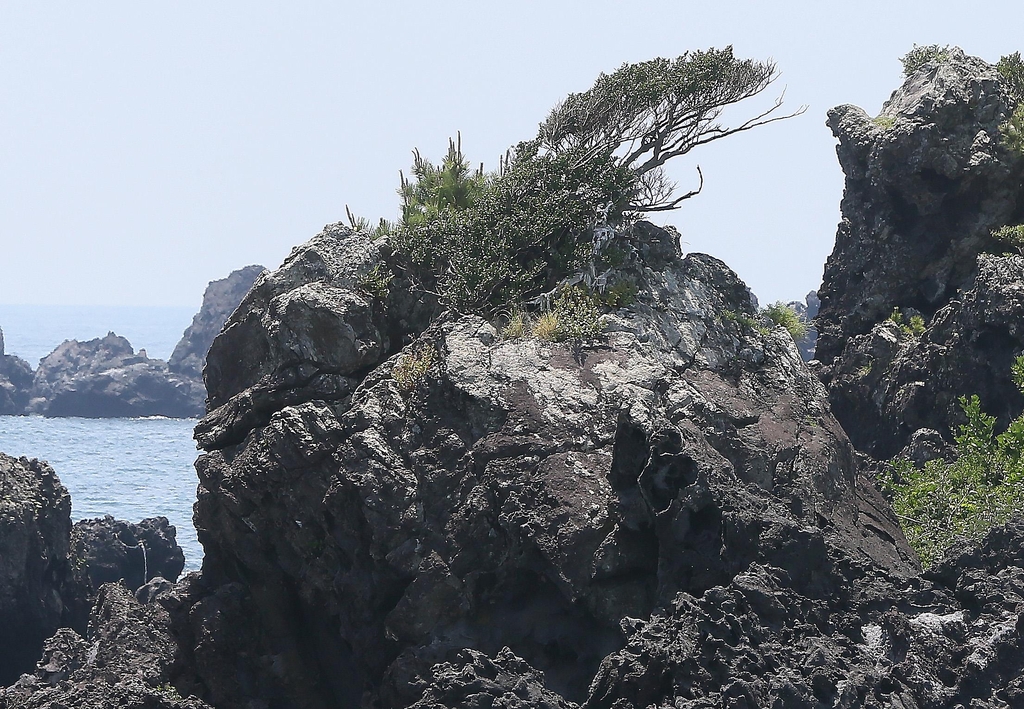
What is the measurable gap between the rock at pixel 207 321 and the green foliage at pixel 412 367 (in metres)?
117

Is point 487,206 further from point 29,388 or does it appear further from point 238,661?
point 29,388

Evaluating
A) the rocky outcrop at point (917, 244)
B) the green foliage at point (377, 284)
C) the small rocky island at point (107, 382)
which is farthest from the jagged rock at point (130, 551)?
the small rocky island at point (107, 382)

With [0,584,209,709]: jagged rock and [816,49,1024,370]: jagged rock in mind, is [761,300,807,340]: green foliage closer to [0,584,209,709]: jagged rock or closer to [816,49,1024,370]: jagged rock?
[816,49,1024,370]: jagged rock

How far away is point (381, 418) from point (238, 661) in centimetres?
528

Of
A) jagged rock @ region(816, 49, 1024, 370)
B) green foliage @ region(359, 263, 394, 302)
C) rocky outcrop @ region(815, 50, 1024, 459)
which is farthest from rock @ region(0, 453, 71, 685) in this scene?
jagged rock @ region(816, 49, 1024, 370)

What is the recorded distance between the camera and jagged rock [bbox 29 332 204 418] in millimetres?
126750

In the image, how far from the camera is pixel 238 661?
19.7 m

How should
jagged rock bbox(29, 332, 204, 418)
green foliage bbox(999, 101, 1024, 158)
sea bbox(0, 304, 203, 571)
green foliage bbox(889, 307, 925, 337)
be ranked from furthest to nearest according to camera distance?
jagged rock bbox(29, 332, 204, 418) < sea bbox(0, 304, 203, 571) < green foliage bbox(889, 307, 925, 337) < green foliage bbox(999, 101, 1024, 158)

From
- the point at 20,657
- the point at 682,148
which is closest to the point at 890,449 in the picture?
the point at 682,148

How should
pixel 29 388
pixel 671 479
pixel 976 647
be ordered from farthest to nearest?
pixel 29 388, pixel 671 479, pixel 976 647

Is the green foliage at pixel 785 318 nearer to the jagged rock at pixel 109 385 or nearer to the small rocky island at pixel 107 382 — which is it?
the small rocky island at pixel 107 382

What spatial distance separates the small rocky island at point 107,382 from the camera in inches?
4998

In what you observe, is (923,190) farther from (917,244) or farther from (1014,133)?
(1014,133)

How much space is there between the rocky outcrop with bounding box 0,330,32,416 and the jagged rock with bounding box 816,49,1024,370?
117192mm
